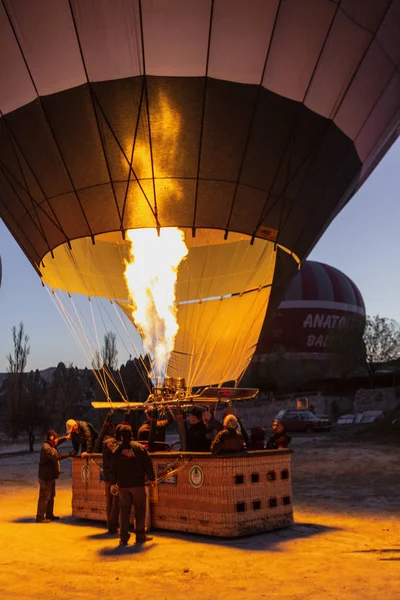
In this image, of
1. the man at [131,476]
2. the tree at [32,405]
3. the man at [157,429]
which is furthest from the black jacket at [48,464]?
the tree at [32,405]

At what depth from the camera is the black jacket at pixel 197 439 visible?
8.05 meters

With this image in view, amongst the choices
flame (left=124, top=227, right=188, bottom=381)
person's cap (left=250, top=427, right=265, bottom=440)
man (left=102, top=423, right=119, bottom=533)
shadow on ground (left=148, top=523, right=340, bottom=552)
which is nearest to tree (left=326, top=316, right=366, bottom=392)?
flame (left=124, top=227, right=188, bottom=381)

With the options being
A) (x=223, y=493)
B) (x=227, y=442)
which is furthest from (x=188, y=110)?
(x=223, y=493)

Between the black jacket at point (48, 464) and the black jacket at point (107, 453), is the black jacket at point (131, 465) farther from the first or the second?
the black jacket at point (48, 464)

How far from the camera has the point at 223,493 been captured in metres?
7.18

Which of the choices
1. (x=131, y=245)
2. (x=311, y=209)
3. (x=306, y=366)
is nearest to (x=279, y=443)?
(x=311, y=209)

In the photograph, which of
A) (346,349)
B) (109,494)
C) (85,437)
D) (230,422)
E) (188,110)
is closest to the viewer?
(230,422)

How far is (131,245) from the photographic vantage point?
11.1 meters

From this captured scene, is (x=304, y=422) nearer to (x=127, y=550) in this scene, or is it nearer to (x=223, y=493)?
(x=223, y=493)

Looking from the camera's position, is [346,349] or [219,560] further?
[346,349]

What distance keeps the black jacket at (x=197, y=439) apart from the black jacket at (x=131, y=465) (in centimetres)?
88

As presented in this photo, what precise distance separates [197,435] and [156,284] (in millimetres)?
3601

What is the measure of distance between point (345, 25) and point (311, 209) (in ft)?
8.64

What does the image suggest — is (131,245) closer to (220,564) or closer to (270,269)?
(270,269)
